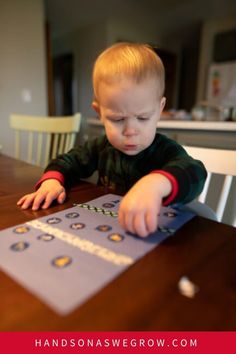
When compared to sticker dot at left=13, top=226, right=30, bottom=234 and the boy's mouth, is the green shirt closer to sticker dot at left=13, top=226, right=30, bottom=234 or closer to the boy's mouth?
the boy's mouth

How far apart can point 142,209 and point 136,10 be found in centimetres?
398

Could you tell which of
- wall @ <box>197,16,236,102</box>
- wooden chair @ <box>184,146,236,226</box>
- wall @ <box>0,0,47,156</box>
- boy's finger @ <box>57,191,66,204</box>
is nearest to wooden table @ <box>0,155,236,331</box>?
boy's finger @ <box>57,191,66,204</box>

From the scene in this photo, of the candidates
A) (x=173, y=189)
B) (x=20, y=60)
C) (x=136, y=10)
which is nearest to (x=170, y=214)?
(x=173, y=189)

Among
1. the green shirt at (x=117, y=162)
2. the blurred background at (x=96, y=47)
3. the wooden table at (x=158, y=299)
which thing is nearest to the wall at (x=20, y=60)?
the blurred background at (x=96, y=47)

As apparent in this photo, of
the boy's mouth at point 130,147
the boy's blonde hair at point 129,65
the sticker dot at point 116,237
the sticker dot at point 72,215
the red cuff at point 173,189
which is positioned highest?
the boy's blonde hair at point 129,65

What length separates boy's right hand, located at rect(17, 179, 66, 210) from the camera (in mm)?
514

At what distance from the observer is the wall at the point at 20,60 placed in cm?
263

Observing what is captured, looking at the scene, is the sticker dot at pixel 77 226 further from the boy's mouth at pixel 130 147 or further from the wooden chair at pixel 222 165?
the wooden chair at pixel 222 165

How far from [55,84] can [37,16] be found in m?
2.72

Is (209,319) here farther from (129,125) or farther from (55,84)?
(55,84)

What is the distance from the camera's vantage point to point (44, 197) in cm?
53

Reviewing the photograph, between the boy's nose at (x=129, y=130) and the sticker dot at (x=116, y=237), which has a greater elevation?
the boy's nose at (x=129, y=130)

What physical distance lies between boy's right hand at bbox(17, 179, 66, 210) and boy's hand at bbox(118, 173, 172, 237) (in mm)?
209

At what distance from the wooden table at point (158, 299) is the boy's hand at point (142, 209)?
35 mm
